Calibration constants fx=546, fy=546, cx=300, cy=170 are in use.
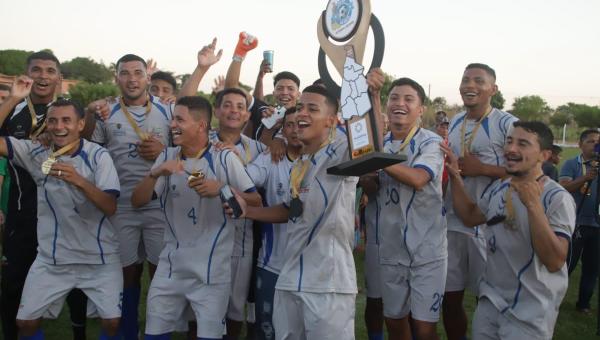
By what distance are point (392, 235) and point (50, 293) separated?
272 cm

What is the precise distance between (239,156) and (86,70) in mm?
79257

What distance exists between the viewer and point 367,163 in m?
3.22

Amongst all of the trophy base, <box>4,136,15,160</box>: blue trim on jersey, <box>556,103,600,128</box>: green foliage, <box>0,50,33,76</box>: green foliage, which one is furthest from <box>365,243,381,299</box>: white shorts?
<box>556,103,600,128</box>: green foliage

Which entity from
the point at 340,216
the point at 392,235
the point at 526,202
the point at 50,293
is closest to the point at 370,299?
the point at 392,235

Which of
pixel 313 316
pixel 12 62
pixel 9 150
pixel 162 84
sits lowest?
pixel 313 316

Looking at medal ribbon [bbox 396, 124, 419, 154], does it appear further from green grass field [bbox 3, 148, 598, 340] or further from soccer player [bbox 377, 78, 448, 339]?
green grass field [bbox 3, 148, 598, 340]

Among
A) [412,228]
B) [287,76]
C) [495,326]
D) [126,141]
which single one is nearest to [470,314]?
[412,228]

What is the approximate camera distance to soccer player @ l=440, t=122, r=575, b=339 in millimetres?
3416

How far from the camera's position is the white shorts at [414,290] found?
4145mm

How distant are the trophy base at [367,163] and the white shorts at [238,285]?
1491 mm

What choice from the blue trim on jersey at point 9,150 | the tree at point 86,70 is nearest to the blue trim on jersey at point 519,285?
the blue trim on jersey at point 9,150

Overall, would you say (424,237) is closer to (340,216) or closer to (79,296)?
(340,216)

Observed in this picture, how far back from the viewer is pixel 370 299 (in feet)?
16.0

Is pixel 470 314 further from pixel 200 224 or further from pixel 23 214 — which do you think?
pixel 23 214
